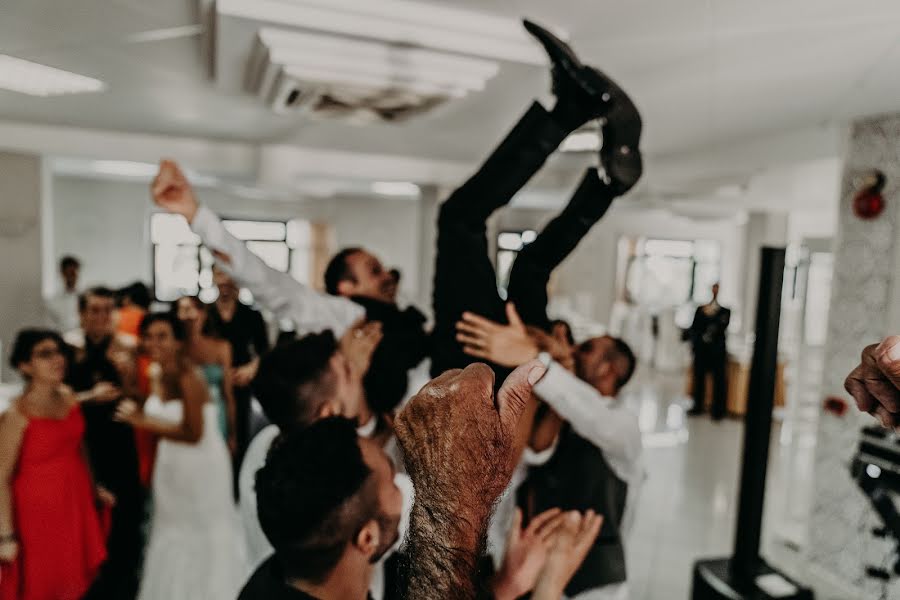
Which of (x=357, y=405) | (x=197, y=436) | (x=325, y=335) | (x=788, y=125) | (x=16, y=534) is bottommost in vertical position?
(x=16, y=534)

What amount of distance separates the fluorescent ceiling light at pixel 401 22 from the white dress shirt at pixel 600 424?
3.14 feet

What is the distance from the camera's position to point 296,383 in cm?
134

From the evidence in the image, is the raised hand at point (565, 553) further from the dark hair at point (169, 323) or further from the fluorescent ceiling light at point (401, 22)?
the dark hair at point (169, 323)

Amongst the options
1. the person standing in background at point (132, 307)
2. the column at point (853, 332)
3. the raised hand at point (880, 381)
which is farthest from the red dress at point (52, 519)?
the column at point (853, 332)

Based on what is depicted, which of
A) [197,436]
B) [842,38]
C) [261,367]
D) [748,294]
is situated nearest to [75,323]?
[197,436]

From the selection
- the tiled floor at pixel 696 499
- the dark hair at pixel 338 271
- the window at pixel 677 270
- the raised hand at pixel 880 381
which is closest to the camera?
the raised hand at pixel 880 381

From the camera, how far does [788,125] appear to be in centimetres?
280

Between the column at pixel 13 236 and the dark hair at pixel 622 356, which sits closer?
the column at pixel 13 236

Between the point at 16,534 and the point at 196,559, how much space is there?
64cm

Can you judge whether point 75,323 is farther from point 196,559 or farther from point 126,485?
point 196,559

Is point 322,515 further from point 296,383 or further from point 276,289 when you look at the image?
point 276,289

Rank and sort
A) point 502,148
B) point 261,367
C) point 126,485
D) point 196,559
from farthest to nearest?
point 126,485 < point 196,559 < point 261,367 < point 502,148

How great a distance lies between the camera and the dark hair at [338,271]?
2004 millimetres

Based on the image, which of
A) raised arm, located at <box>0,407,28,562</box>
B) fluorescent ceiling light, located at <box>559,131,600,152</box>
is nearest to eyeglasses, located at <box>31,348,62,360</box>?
raised arm, located at <box>0,407,28,562</box>
